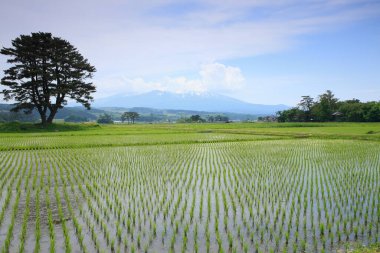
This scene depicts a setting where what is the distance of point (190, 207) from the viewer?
6.71 meters

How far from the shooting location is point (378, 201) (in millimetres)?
6965

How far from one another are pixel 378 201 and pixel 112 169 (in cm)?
765

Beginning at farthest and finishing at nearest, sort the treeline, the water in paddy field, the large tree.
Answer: the treeline, the large tree, the water in paddy field

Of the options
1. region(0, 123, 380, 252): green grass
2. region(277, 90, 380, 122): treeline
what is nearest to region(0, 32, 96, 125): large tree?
region(0, 123, 380, 252): green grass

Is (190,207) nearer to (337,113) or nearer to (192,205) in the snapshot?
(192,205)

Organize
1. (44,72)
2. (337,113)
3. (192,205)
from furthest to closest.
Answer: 1. (337,113)
2. (44,72)
3. (192,205)

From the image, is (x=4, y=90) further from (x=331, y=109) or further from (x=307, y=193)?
(x=331, y=109)

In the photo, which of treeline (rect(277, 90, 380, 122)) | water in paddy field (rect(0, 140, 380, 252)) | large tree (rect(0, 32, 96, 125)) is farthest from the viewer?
treeline (rect(277, 90, 380, 122))

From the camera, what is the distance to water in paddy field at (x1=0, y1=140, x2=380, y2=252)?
16.0 ft

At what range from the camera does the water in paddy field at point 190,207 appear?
4.88 m

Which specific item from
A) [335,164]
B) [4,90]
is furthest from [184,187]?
[4,90]

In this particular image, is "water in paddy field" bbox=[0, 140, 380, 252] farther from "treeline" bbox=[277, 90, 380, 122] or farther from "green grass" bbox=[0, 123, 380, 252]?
"treeline" bbox=[277, 90, 380, 122]

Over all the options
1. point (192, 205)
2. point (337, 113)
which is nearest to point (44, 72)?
point (192, 205)

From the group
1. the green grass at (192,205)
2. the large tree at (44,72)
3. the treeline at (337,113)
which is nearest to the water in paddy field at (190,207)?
the green grass at (192,205)
